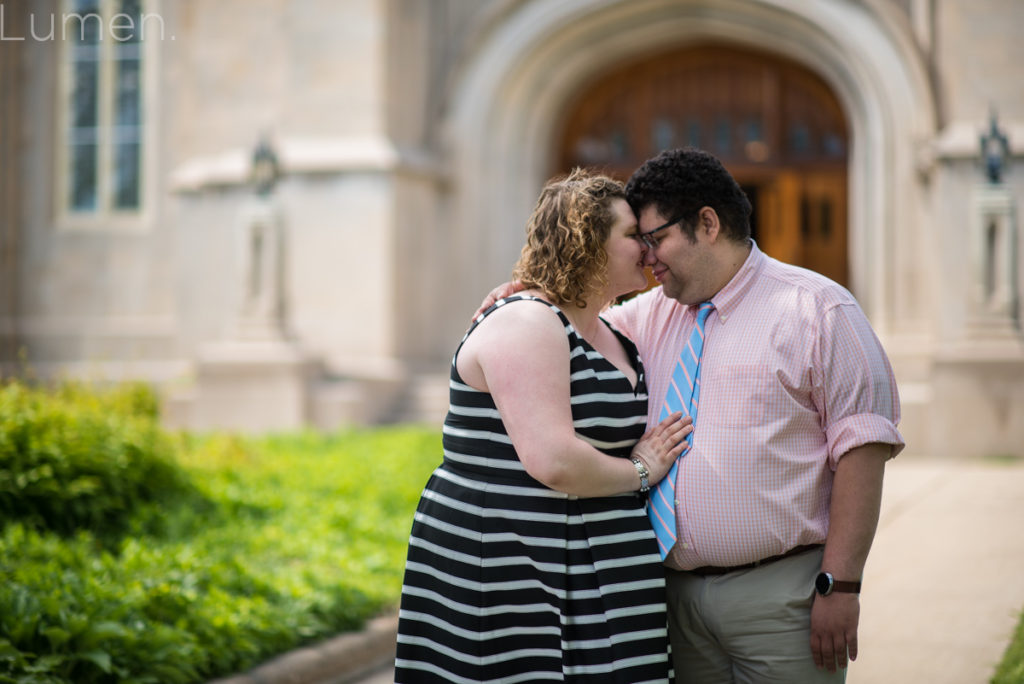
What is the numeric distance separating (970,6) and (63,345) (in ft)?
40.2

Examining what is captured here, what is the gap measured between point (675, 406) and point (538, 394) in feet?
1.39

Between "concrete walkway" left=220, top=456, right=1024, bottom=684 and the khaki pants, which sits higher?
the khaki pants

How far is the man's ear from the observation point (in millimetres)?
2640

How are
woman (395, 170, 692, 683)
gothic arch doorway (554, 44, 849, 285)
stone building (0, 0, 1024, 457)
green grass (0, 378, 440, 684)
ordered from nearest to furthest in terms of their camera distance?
woman (395, 170, 692, 683) < green grass (0, 378, 440, 684) < stone building (0, 0, 1024, 457) < gothic arch doorway (554, 44, 849, 285)

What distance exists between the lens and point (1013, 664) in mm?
3941

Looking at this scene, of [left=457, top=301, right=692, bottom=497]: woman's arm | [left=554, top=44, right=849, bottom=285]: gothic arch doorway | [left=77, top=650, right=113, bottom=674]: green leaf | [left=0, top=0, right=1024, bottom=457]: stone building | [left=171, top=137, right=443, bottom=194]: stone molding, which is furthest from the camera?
[left=554, top=44, right=849, bottom=285]: gothic arch doorway

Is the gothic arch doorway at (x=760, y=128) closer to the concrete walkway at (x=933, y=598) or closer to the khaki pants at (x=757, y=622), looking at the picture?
the concrete walkway at (x=933, y=598)

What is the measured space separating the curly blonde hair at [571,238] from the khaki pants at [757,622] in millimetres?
786

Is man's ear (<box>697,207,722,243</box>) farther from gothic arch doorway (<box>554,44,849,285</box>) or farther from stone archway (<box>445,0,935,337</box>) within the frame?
gothic arch doorway (<box>554,44,849,285</box>)

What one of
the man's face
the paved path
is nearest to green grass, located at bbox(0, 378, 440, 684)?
the paved path

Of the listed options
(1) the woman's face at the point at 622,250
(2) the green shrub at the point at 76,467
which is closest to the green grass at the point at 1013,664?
(1) the woman's face at the point at 622,250

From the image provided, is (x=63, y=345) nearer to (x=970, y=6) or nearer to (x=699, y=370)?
(x=970, y=6)

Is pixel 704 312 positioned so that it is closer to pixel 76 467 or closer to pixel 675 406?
pixel 675 406

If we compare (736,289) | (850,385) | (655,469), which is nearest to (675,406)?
(655,469)
